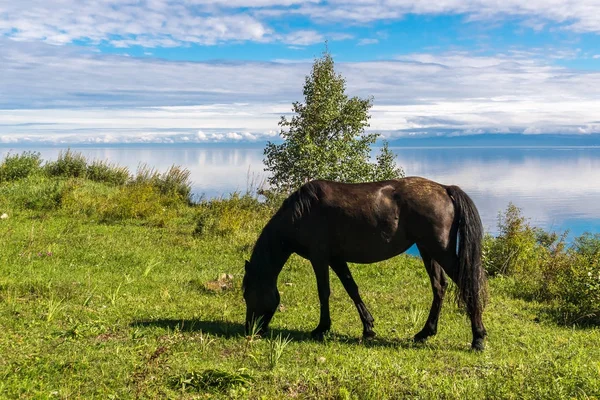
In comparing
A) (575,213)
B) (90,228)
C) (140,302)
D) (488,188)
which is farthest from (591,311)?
(488,188)

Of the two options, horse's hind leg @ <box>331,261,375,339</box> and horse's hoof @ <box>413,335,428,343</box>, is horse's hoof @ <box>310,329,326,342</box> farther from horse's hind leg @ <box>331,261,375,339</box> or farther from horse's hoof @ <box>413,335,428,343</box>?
horse's hoof @ <box>413,335,428,343</box>

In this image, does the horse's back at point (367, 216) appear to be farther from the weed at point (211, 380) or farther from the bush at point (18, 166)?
the bush at point (18, 166)

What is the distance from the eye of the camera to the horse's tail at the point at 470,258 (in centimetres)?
641

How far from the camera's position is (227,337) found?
6.70 metres

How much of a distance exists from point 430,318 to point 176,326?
354 centimetres

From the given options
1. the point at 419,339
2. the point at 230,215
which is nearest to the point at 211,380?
the point at 419,339

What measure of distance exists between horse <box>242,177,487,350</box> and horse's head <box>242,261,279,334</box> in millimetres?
14

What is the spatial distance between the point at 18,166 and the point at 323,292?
21.8 m

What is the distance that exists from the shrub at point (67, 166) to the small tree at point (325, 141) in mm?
9616

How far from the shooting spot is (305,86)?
25375 mm

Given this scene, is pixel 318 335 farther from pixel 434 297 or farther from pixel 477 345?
pixel 477 345

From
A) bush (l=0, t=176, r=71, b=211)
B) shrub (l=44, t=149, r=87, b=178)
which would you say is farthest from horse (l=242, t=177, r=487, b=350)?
shrub (l=44, t=149, r=87, b=178)

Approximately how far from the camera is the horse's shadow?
6758 mm

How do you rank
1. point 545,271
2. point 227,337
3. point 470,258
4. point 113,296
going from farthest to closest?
1. point 545,271
2. point 113,296
3. point 227,337
4. point 470,258
